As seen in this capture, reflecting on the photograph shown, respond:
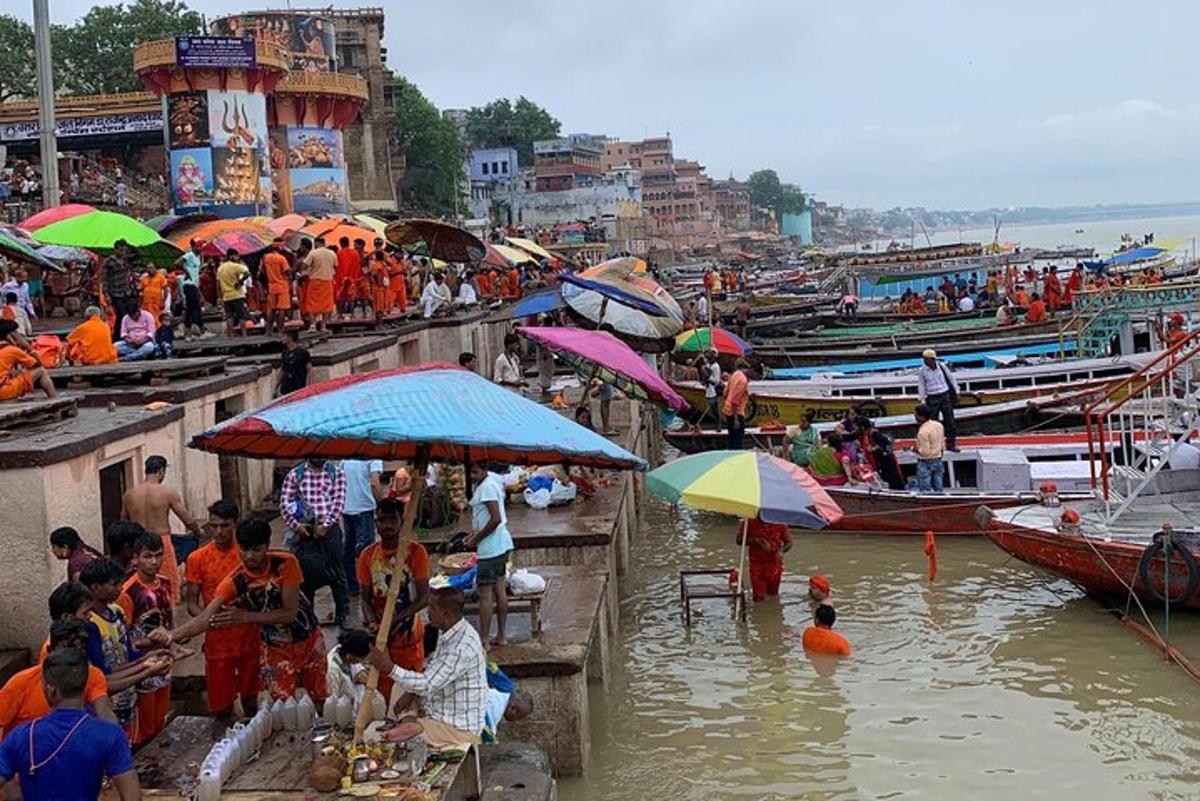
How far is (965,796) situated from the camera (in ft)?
29.6

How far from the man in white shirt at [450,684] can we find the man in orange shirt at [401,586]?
65 cm

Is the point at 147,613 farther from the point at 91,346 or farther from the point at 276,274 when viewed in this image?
the point at 276,274

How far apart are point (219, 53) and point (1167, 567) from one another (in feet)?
126

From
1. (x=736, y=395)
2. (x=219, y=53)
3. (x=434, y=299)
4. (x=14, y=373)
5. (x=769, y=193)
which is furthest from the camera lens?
(x=769, y=193)

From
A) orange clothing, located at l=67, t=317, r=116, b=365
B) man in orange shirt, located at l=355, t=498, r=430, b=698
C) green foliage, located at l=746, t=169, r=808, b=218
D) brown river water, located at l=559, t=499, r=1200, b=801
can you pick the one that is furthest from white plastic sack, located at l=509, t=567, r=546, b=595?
green foliage, located at l=746, t=169, r=808, b=218

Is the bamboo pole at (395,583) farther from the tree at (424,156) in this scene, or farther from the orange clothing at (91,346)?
the tree at (424,156)

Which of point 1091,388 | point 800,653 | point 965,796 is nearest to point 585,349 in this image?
point 800,653

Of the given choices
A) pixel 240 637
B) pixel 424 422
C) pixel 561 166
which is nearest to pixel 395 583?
pixel 424 422

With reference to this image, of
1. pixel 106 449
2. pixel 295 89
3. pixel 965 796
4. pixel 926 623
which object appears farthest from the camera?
pixel 295 89

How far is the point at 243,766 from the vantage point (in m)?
6.47

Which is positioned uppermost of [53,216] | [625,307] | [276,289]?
[53,216]

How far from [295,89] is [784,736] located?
47.2 meters

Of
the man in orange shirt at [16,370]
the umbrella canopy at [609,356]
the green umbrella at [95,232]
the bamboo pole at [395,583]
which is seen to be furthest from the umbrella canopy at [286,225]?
the bamboo pole at [395,583]

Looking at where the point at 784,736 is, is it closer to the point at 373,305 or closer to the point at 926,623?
the point at 926,623
